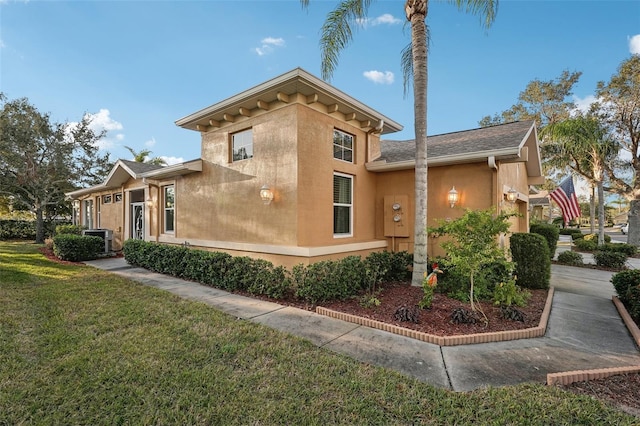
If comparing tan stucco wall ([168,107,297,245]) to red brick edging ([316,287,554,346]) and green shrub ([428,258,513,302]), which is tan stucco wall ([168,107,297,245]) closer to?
red brick edging ([316,287,554,346])

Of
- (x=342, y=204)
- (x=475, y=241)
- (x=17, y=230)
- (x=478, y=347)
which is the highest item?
(x=342, y=204)

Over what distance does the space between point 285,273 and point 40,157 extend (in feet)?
75.1

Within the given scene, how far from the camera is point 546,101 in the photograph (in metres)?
21.9

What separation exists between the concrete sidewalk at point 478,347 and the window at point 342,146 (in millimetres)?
4834

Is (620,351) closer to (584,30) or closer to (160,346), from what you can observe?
(160,346)

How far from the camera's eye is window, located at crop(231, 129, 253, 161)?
862 centimetres

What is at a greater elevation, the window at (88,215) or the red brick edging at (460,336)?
the window at (88,215)

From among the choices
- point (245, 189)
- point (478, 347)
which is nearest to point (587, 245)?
point (478, 347)

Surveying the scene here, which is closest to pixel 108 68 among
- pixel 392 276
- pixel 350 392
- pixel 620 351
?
pixel 392 276

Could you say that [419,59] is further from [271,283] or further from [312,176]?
[271,283]

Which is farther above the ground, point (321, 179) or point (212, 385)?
point (321, 179)

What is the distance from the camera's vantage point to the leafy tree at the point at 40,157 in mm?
18312

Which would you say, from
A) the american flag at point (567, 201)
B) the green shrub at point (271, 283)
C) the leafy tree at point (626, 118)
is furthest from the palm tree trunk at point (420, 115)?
the leafy tree at point (626, 118)

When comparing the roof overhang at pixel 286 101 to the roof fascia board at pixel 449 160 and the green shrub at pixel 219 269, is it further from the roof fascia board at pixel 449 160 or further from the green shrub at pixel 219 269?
the green shrub at pixel 219 269
